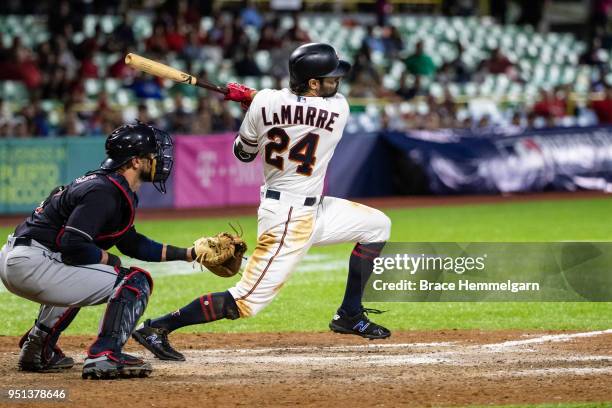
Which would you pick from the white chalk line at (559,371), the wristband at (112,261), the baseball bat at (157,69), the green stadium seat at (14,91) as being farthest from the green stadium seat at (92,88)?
the white chalk line at (559,371)

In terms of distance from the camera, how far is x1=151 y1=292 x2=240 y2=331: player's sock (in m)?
6.98

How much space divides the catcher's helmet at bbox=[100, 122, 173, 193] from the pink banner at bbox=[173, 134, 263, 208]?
406 inches

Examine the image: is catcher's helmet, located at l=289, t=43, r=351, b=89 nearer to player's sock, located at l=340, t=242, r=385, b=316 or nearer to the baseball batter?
the baseball batter

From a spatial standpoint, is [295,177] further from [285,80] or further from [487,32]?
Result: [487,32]

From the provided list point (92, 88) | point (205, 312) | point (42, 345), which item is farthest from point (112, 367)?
point (92, 88)

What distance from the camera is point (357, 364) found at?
281 inches

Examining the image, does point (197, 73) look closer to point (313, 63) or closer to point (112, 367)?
point (313, 63)

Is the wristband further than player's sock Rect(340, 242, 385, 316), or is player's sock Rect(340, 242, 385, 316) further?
player's sock Rect(340, 242, 385, 316)

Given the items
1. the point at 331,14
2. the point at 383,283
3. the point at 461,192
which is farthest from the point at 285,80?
the point at 383,283

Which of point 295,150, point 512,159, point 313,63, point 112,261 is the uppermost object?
point 313,63

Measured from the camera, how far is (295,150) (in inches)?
279

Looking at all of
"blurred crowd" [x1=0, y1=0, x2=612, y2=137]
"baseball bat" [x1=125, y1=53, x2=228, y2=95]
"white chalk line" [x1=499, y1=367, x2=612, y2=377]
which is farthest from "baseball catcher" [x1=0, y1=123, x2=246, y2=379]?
"blurred crowd" [x1=0, y1=0, x2=612, y2=137]

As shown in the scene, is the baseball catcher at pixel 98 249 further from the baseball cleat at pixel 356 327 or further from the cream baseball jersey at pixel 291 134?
the baseball cleat at pixel 356 327

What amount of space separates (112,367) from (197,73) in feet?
45.7
